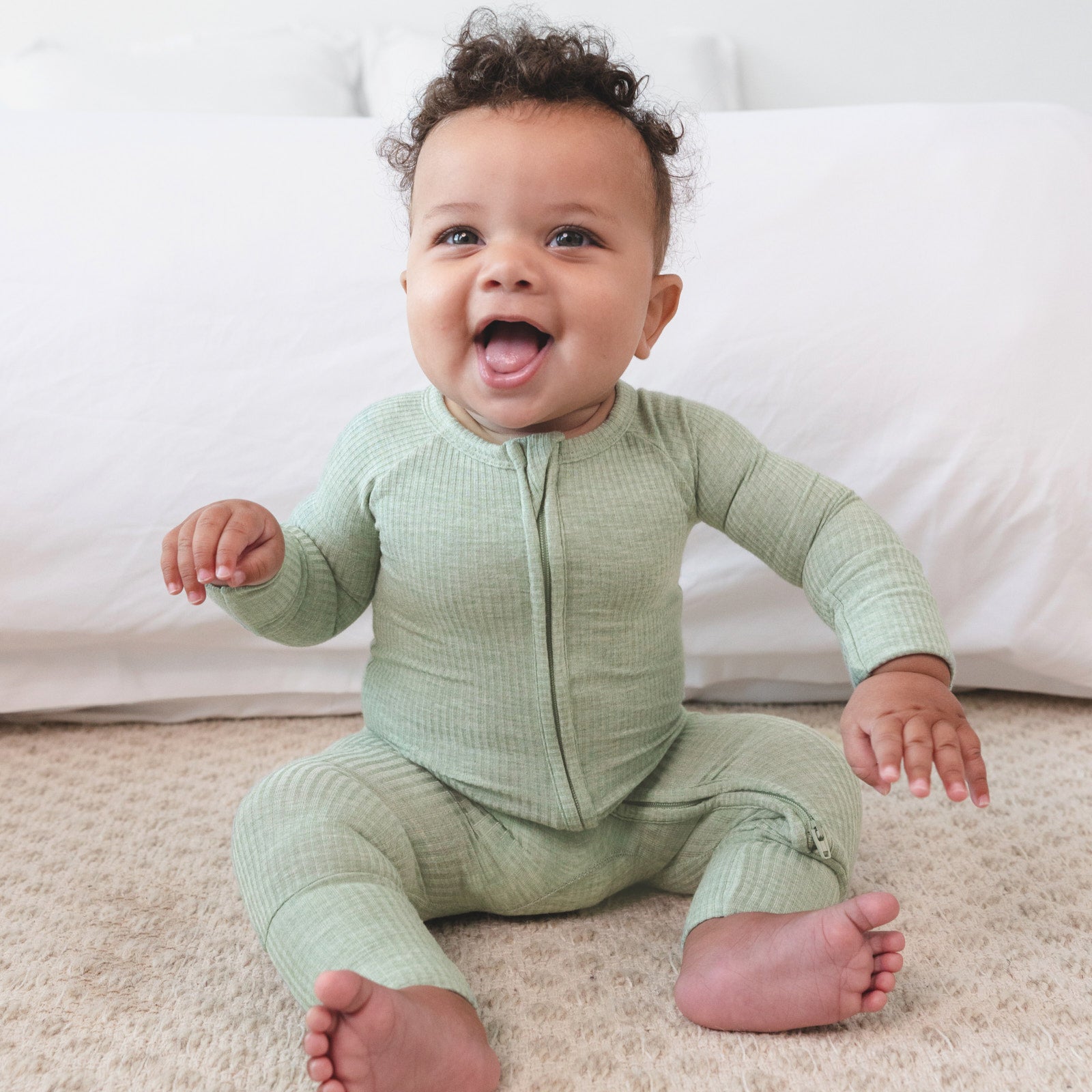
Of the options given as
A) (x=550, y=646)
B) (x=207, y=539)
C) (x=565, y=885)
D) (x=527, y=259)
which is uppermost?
(x=527, y=259)

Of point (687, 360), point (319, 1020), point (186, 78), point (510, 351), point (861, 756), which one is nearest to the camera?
point (319, 1020)

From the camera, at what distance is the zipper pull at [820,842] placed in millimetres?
668

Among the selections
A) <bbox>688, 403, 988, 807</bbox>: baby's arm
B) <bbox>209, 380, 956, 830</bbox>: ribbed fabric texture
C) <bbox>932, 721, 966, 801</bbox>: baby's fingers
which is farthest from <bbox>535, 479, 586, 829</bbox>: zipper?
<bbox>932, 721, 966, 801</bbox>: baby's fingers

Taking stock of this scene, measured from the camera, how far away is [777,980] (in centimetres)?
57

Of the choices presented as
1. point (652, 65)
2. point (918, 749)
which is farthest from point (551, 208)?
point (652, 65)

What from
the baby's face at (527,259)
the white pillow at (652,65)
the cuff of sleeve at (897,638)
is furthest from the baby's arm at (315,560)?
the white pillow at (652,65)

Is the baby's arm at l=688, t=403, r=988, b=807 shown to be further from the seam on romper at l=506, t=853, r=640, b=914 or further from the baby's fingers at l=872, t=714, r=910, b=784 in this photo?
the seam on romper at l=506, t=853, r=640, b=914

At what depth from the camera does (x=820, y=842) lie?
0.67 meters

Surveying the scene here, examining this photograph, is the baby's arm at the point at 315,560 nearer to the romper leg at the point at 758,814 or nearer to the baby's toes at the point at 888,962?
the romper leg at the point at 758,814

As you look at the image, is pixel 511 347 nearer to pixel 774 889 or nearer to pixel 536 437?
pixel 536 437

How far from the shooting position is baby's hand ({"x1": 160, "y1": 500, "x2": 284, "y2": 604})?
2.07 feet

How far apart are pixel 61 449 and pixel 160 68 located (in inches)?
27.8

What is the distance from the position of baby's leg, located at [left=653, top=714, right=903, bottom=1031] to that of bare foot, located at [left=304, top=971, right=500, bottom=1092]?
131 millimetres

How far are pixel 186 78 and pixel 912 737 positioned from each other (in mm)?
1265
